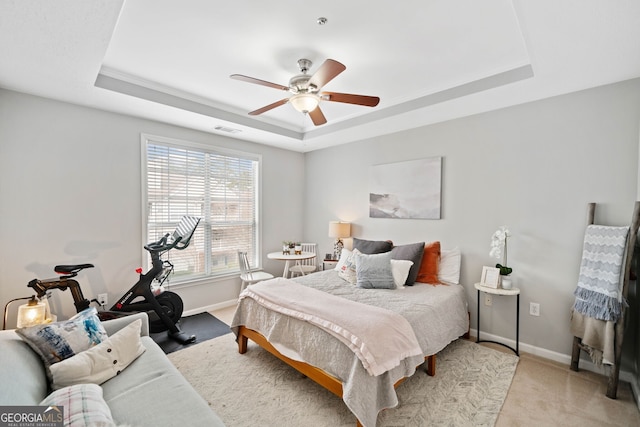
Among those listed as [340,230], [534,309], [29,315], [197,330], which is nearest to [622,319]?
[534,309]

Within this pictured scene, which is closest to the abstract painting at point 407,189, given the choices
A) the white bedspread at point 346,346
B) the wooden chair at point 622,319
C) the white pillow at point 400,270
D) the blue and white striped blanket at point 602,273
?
the white pillow at point 400,270

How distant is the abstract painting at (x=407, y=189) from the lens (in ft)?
11.8

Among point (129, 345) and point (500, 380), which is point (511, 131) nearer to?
point (500, 380)

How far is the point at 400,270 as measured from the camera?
10.2 ft

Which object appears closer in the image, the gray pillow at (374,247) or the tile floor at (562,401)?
the tile floor at (562,401)

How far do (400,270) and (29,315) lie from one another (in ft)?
11.3

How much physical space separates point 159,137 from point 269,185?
1762 millimetres

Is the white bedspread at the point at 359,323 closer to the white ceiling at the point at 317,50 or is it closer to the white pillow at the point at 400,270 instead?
the white pillow at the point at 400,270

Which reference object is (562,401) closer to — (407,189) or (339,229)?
(407,189)

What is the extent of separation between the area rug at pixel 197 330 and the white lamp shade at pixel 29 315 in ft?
3.45

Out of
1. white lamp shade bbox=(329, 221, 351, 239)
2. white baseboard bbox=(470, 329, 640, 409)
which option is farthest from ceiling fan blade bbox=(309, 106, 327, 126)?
white baseboard bbox=(470, 329, 640, 409)

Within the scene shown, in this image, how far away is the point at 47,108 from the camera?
288cm

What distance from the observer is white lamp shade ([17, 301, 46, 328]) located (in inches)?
96.5

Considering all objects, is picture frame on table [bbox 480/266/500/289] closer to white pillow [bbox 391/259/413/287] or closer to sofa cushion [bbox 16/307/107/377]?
white pillow [bbox 391/259/413/287]
